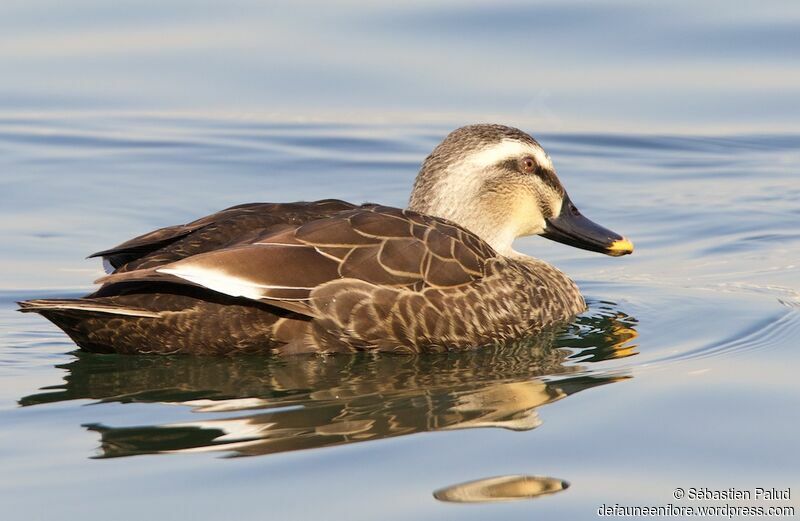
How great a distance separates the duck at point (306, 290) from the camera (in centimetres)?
805

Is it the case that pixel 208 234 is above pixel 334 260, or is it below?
above

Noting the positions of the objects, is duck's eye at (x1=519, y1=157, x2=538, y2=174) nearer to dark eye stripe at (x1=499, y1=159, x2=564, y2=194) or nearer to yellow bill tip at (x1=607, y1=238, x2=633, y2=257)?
dark eye stripe at (x1=499, y1=159, x2=564, y2=194)

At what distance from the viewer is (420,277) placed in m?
8.53

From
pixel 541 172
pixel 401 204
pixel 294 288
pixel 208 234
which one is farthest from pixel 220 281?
pixel 401 204

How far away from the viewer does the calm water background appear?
6570mm

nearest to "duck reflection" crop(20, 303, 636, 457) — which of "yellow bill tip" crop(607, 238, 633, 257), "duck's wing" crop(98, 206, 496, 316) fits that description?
"duck's wing" crop(98, 206, 496, 316)

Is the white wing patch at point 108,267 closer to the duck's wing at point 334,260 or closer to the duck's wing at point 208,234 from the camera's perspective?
the duck's wing at point 208,234

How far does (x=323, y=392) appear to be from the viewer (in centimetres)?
785

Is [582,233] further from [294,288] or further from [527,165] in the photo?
[294,288]

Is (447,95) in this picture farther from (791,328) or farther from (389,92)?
(791,328)

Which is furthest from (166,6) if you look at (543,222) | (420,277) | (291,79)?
(420,277)

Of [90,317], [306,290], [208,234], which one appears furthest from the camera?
[208,234]

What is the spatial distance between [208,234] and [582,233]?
2774 millimetres

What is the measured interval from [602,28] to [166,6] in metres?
4.57
